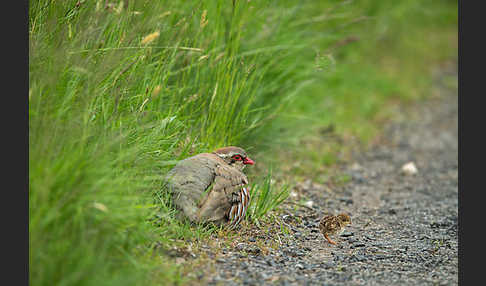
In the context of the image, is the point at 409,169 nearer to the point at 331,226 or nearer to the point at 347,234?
the point at 347,234

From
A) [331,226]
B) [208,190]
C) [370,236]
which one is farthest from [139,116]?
[370,236]

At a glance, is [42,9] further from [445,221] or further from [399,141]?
[399,141]

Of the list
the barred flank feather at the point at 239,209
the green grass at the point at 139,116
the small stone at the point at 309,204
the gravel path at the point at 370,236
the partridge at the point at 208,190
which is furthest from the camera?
the small stone at the point at 309,204

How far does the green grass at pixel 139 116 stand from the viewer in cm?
331

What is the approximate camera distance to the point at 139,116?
432 cm

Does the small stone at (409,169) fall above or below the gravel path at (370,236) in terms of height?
below

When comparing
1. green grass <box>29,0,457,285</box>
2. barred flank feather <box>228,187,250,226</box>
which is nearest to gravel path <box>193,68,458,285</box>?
barred flank feather <box>228,187,250,226</box>

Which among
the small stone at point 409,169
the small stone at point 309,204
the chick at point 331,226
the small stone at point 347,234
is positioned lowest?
the small stone at point 409,169

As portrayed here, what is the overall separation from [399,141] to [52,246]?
649 cm

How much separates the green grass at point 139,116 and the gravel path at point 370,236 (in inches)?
12.8

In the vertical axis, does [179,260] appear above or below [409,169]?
above

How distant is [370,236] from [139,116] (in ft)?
7.25

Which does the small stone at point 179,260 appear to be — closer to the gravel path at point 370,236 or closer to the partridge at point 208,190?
the gravel path at point 370,236

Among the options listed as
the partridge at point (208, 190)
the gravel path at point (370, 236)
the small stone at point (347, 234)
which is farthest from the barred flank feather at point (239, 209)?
the small stone at point (347, 234)
